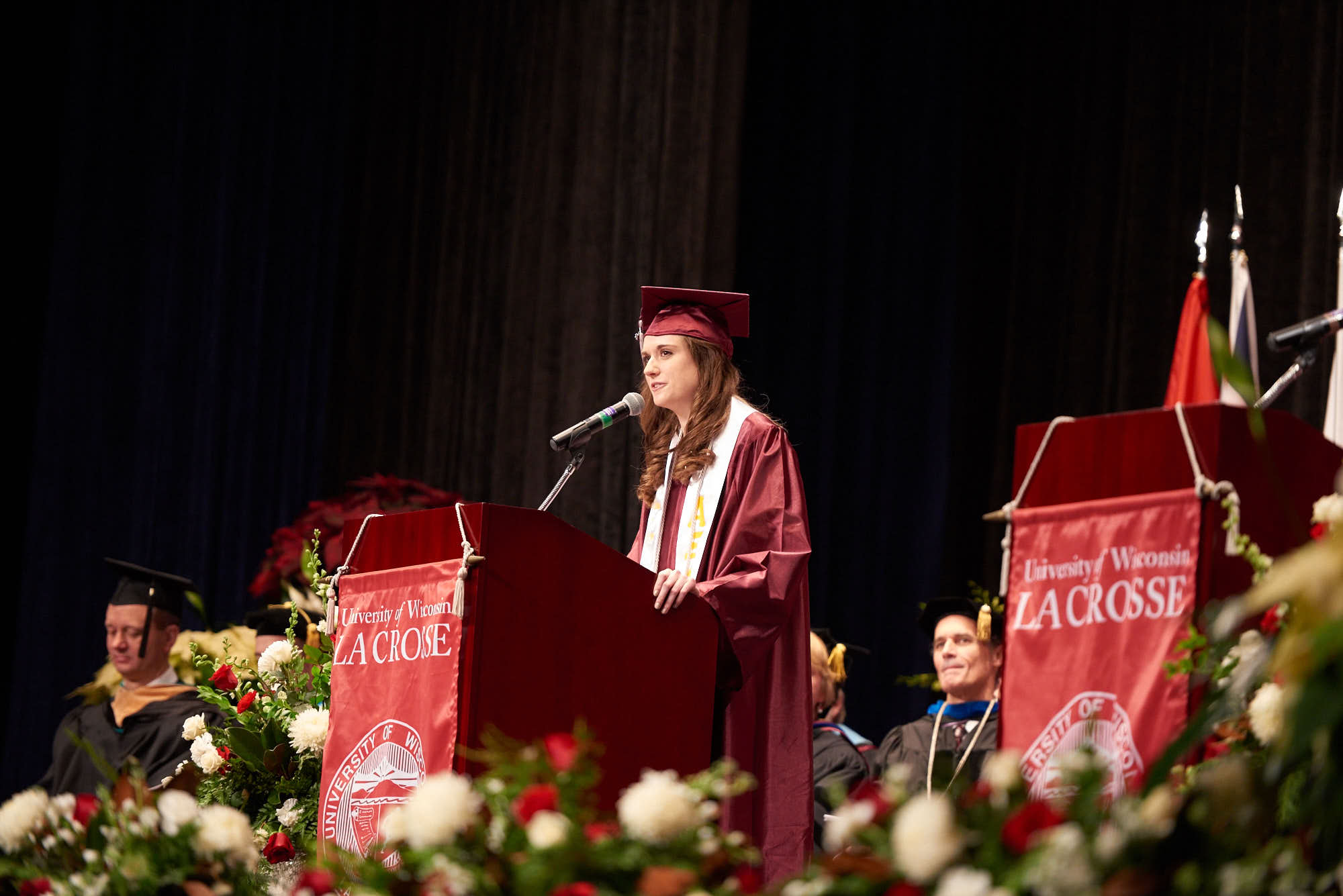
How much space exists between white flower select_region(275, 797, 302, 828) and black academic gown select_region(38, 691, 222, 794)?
7.24ft

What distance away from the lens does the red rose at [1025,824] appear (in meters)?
1.47

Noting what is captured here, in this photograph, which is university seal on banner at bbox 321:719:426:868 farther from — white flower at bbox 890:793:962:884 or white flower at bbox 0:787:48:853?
white flower at bbox 890:793:962:884

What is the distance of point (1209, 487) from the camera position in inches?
78.1

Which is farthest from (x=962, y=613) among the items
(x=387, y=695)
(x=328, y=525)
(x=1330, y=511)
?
(x=1330, y=511)

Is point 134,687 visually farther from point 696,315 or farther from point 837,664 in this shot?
point 696,315

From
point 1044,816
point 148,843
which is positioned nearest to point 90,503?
point 148,843

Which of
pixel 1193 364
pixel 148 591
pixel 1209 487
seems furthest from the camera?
pixel 148 591

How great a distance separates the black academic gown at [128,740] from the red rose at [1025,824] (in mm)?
4406

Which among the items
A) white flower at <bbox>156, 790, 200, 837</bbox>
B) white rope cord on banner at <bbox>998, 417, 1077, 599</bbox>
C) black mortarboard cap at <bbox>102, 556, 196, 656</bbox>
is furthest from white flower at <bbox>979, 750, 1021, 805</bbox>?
black mortarboard cap at <bbox>102, 556, 196, 656</bbox>

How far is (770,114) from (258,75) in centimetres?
268

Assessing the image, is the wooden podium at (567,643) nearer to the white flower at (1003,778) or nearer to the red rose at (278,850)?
the red rose at (278,850)

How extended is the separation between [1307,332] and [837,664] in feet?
12.4

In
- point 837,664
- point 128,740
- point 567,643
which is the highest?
point 567,643

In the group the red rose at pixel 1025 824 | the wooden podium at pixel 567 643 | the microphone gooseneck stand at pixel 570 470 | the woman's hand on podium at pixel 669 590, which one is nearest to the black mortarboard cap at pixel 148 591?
the microphone gooseneck stand at pixel 570 470
